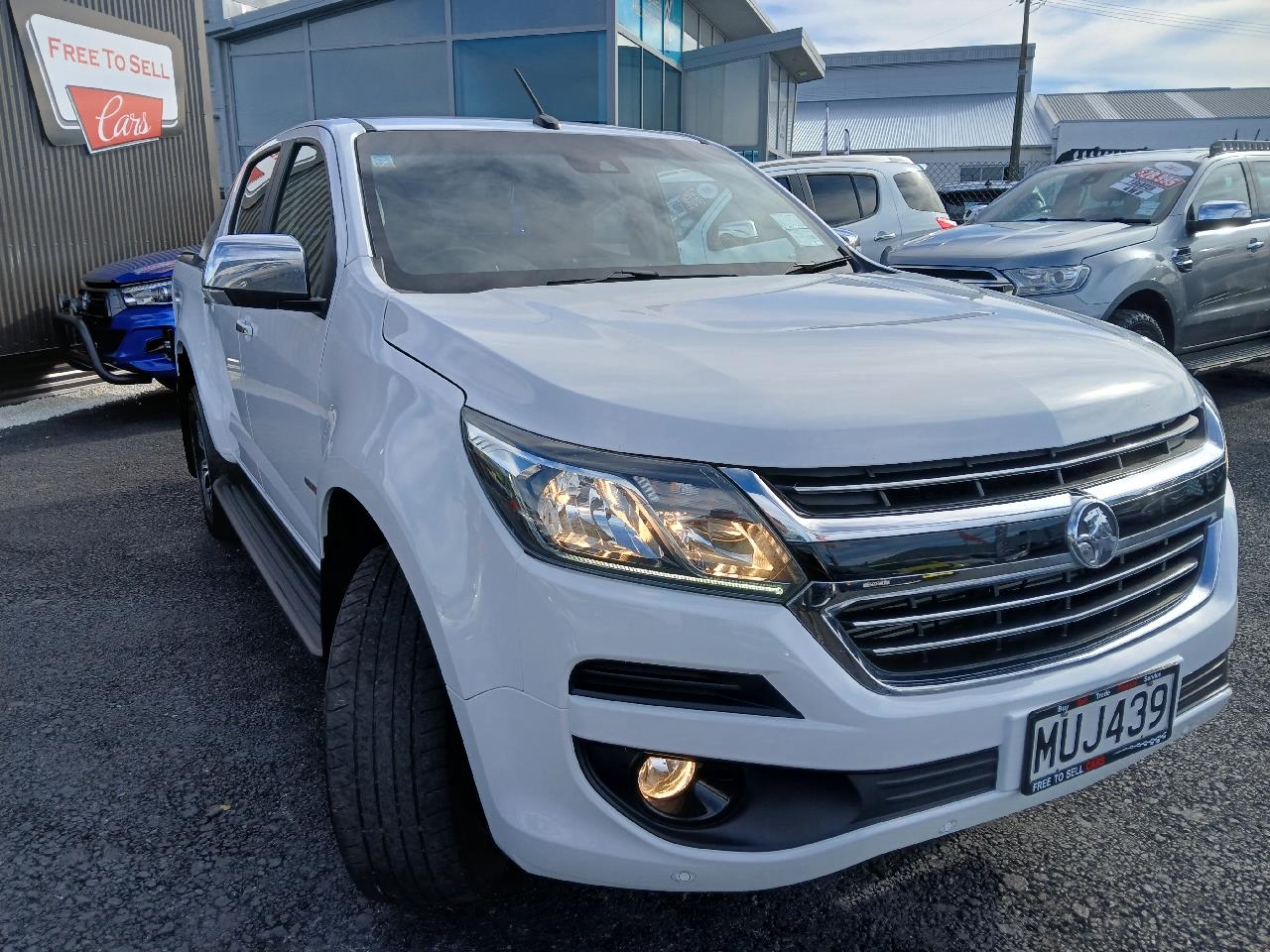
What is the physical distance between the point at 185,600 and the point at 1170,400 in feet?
10.7

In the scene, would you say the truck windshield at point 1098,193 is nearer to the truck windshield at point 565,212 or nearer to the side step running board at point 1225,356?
the side step running board at point 1225,356

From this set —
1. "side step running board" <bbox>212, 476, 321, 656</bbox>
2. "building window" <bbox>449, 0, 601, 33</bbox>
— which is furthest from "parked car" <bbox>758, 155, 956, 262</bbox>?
"side step running board" <bbox>212, 476, 321, 656</bbox>

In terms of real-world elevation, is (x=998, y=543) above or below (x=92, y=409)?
above

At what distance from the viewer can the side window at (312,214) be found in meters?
2.53

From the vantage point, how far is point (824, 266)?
118 inches

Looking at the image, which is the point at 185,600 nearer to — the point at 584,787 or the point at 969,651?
the point at 584,787

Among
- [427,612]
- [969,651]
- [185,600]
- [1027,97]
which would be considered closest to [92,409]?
[185,600]

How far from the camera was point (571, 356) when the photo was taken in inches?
69.3

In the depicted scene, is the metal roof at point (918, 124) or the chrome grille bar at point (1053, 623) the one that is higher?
the metal roof at point (918, 124)

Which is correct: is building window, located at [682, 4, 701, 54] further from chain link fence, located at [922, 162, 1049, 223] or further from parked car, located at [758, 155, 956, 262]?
parked car, located at [758, 155, 956, 262]

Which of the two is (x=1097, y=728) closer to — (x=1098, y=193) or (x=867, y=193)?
(x=1098, y=193)

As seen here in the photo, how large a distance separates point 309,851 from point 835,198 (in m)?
8.08

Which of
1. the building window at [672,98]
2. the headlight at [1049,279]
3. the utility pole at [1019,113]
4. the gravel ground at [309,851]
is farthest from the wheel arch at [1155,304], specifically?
the utility pole at [1019,113]

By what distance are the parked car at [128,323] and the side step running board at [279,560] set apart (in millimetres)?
3324
